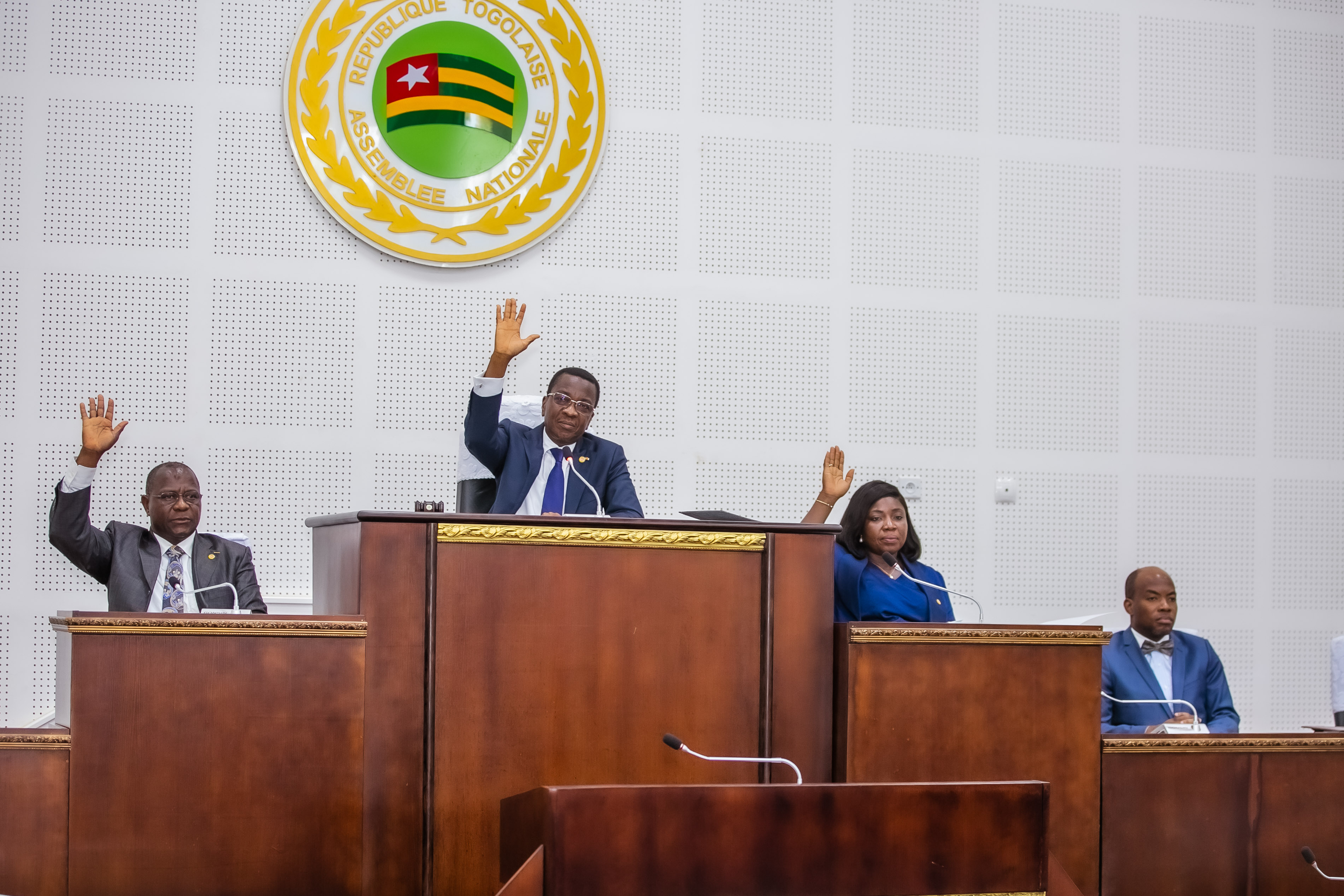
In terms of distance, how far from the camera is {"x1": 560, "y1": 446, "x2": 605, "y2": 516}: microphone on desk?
4070 mm

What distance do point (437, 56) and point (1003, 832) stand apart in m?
3.76

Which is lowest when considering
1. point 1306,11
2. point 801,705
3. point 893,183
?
point 801,705

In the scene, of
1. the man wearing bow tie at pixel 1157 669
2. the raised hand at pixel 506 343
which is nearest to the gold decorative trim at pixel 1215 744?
the man wearing bow tie at pixel 1157 669

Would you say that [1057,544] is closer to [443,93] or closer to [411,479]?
[411,479]

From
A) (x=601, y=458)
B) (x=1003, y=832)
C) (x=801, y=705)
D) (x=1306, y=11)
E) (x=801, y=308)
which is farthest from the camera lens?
(x=1306, y=11)

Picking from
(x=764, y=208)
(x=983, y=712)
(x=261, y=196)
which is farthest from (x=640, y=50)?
(x=983, y=712)

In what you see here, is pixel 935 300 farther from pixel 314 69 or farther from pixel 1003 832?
pixel 1003 832

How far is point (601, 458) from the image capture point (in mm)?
4184

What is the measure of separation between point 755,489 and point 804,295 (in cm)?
83

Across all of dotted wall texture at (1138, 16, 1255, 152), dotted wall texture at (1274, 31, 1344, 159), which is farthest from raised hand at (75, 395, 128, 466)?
dotted wall texture at (1274, 31, 1344, 159)

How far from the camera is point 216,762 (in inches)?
113

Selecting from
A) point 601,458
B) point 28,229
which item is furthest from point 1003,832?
point 28,229

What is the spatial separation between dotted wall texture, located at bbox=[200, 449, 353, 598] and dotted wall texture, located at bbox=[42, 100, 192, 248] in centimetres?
86

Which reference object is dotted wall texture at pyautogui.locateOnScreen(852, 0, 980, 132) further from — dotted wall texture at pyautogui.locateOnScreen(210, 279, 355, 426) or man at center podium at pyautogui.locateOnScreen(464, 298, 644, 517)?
dotted wall texture at pyautogui.locateOnScreen(210, 279, 355, 426)
